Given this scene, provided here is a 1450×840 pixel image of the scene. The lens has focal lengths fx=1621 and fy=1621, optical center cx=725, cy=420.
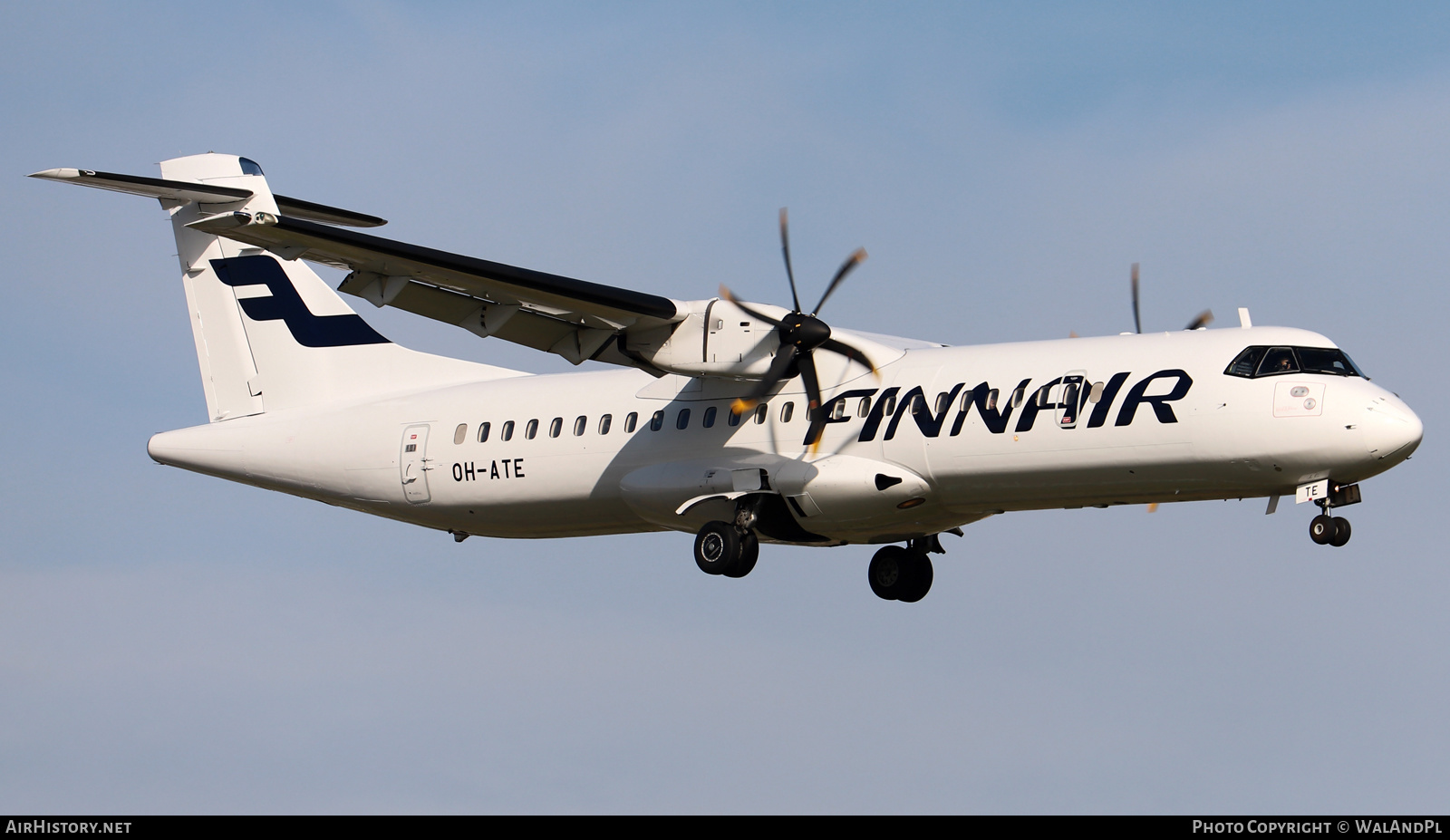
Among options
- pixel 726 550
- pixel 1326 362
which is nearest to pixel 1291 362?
pixel 1326 362

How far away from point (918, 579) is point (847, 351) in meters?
3.75

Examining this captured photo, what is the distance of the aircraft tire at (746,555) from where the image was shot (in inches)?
766

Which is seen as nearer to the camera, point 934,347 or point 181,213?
point 934,347

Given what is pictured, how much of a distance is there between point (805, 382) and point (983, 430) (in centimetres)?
242

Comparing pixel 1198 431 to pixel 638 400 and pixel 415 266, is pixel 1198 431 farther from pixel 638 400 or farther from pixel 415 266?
pixel 415 266

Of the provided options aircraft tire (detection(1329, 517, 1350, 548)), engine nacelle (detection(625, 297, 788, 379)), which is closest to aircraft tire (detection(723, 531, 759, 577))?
engine nacelle (detection(625, 297, 788, 379))

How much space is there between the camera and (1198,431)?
56.5ft

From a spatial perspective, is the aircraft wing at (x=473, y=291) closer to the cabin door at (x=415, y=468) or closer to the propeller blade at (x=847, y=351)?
the propeller blade at (x=847, y=351)

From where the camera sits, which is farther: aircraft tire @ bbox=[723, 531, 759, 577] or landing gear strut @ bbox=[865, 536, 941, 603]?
landing gear strut @ bbox=[865, 536, 941, 603]

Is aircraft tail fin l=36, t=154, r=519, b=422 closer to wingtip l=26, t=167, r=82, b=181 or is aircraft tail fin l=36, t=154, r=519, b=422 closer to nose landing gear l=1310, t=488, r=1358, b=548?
wingtip l=26, t=167, r=82, b=181

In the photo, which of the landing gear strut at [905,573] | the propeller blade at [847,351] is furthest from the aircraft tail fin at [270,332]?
the landing gear strut at [905,573]

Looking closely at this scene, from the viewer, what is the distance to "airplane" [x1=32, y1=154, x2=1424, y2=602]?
1723 centimetres

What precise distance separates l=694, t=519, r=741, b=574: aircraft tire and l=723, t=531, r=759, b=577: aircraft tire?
0.04 metres
